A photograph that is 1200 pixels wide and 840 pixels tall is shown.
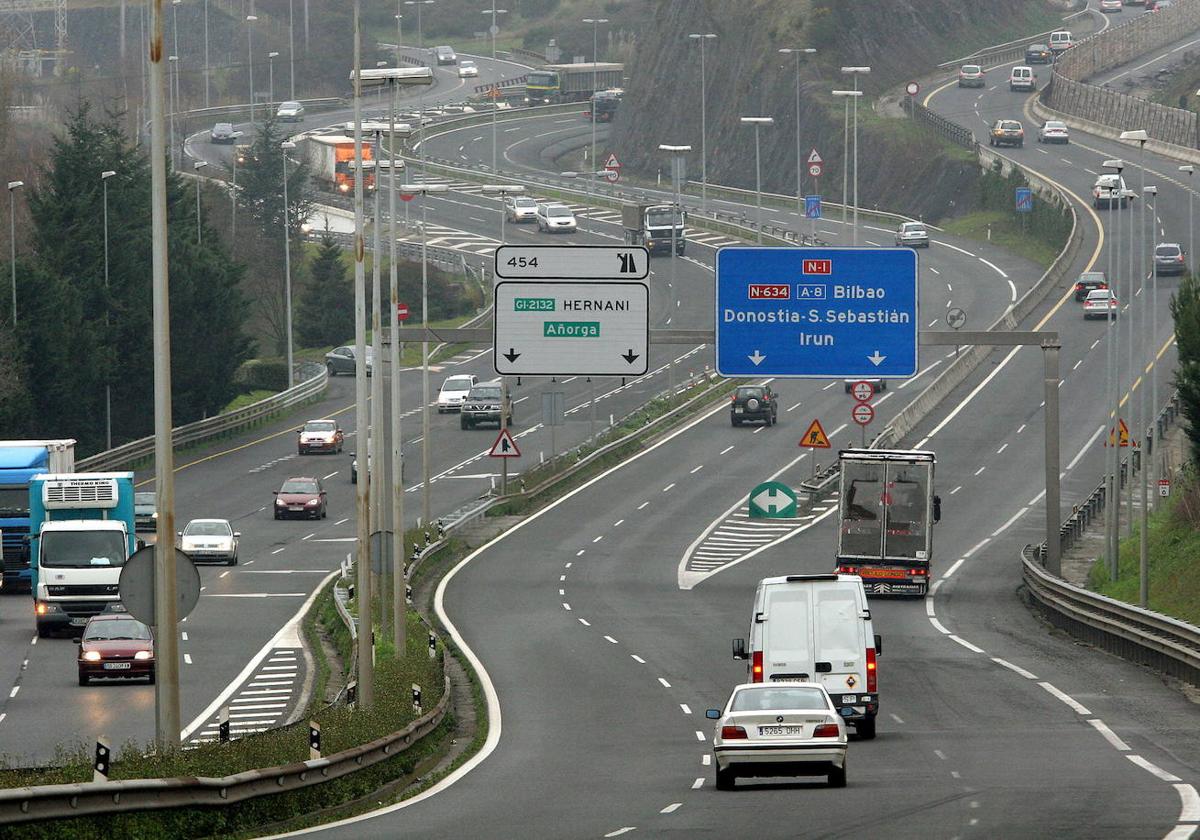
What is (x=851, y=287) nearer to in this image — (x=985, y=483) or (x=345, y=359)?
(x=985, y=483)

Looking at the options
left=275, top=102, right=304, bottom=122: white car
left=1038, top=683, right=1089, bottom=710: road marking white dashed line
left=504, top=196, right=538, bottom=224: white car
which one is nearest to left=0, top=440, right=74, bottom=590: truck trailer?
left=1038, top=683, right=1089, bottom=710: road marking white dashed line

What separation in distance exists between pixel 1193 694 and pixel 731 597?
19.3 meters

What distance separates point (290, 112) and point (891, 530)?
125 meters

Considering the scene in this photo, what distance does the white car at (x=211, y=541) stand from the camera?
5866 cm

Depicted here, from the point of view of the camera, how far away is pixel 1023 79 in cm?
15188

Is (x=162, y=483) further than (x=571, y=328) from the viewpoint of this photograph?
No

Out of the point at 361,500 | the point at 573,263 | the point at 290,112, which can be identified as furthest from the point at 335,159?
the point at 361,500

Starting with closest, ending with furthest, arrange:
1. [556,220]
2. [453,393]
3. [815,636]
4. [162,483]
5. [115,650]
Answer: [162,483], [815,636], [115,650], [453,393], [556,220]

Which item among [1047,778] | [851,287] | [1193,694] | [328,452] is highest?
[851,287]

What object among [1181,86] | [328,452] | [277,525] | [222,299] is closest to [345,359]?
[222,299]

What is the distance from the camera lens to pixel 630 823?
792 inches

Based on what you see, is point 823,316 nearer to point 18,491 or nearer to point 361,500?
point 361,500

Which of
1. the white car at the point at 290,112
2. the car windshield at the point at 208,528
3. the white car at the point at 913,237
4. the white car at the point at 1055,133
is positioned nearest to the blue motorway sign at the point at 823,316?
the car windshield at the point at 208,528

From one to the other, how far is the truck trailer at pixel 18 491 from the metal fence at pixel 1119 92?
297 ft
